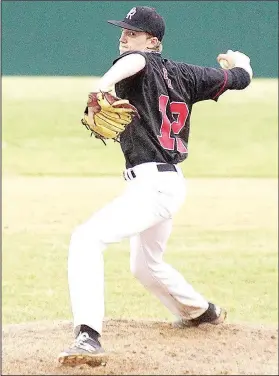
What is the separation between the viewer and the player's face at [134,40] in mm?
4293

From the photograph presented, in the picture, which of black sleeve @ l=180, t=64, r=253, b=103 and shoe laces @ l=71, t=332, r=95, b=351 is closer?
shoe laces @ l=71, t=332, r=95, b=351

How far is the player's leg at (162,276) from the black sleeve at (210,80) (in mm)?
645

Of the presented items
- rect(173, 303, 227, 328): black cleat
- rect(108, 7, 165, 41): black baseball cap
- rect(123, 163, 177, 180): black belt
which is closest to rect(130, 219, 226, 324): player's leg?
rect(173, 303, 227, 328): black cleat

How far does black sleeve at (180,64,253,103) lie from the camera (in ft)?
14.4

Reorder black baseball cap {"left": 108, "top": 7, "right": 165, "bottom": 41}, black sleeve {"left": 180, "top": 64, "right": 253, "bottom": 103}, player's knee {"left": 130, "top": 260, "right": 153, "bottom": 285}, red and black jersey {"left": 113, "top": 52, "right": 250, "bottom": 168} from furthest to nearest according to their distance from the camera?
player's knee {"left": 130, "top": 260, "right": 153, "bottom": 285}
black sleeve {"left": 180, "top": 64, "right": 253, "bottom": 103}
black baseball cap {"left": 108, "top": 7, "right": 165, "bottom": 41}
red and black jersey {"left": 113, "top": 52, "right": 250, "bottom": 168}

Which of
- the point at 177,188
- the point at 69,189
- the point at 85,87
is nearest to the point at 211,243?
the point at 69,189

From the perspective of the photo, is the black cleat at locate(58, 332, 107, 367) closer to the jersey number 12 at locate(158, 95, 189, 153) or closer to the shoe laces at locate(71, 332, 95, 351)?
the shoe laces at locate(71, 332, 95, 351)

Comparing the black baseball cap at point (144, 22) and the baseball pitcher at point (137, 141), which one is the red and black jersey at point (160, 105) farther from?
the black baseball cap at point (144, 22)

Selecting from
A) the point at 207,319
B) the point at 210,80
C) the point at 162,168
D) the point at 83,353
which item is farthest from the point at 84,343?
the point at 210,80

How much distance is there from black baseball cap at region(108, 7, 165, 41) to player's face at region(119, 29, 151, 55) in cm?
3

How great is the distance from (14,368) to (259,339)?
4.39 ft

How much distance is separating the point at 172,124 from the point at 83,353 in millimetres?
1117

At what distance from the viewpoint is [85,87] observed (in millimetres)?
22125

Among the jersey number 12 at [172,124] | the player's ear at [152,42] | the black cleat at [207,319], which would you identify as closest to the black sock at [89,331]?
the jersey number 12 at [172,124]
